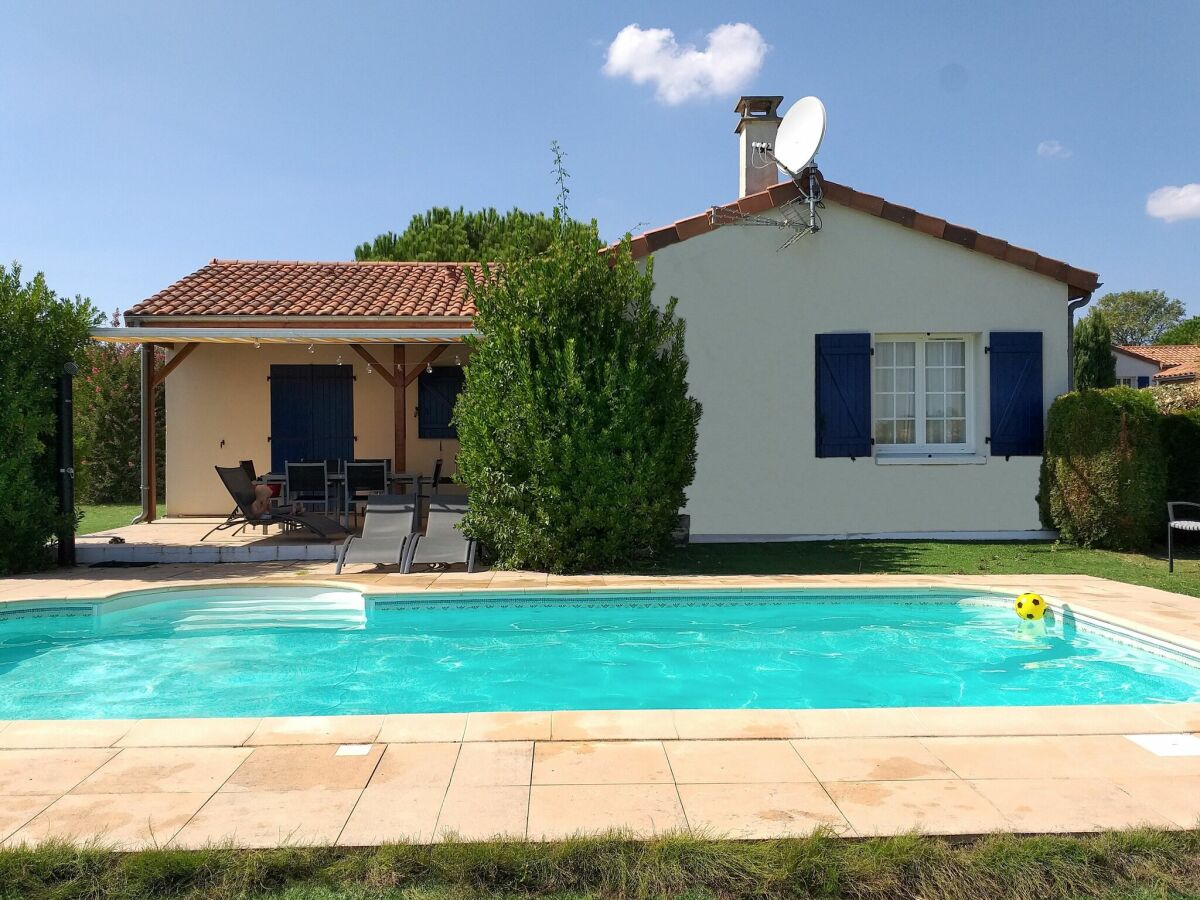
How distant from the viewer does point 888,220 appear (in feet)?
38.4

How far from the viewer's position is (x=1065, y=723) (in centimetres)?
436

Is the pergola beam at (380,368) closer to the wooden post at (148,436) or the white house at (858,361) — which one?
the white house at (858,361)

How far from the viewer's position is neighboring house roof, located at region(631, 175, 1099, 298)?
1145 centimetres

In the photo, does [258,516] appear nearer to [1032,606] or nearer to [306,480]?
[306,480]

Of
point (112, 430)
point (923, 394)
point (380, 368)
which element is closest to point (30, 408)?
point (380, 368)

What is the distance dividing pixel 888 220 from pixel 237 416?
11222 millimetres

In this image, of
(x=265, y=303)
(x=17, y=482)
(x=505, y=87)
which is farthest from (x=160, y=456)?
(x=505, y=87)

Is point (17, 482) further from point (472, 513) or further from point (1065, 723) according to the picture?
point (1065, 723)

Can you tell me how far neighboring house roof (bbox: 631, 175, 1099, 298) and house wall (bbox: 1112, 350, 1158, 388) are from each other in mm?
33330

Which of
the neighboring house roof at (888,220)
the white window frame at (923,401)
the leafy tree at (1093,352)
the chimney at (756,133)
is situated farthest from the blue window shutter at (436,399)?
the leafy tree at (1093,352)

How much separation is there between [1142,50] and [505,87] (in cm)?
1131

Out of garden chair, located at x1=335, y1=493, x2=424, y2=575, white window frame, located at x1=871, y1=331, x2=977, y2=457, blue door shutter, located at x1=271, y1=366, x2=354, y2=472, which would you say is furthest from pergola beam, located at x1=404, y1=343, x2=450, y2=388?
white window frame, located at x1=871, y1=331, x2=977, y2=457

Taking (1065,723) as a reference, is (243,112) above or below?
above

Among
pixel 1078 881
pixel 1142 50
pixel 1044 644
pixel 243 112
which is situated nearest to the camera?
pixel 1078 881
